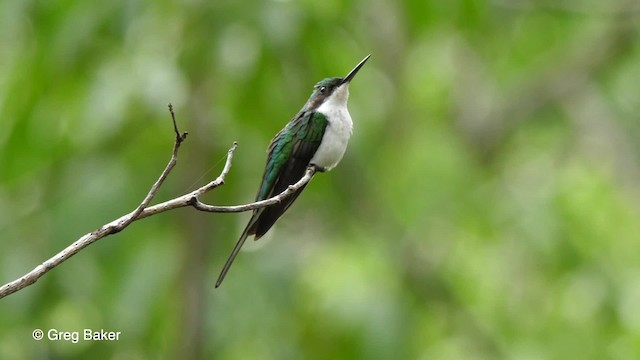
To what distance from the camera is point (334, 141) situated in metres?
3.71

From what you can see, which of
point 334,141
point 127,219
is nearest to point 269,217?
point 334,141

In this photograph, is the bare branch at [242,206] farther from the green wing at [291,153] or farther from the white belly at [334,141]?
the green wing at [291,153]

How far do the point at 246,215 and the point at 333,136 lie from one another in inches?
129

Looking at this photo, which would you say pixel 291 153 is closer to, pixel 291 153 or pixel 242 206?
pixel 291 153

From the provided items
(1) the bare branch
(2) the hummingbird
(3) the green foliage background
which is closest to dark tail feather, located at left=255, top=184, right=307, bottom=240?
(1) the bare branch

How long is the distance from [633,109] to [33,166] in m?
8.22

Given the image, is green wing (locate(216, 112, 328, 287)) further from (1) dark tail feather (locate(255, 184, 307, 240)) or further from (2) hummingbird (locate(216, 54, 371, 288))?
(1) dark tail feather (locate(255, 184, 307, 240))

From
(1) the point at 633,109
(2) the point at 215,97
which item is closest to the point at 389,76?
(1) the point at 633,109

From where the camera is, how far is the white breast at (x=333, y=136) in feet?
11.9

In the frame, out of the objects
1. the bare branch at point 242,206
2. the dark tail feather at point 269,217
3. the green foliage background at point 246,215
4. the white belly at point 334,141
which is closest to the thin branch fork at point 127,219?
the bare branch at point 242,206

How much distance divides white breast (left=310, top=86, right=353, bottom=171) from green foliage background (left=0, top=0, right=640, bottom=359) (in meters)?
1.59

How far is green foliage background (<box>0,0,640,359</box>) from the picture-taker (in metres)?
6.27

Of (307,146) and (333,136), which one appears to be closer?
(333,136)

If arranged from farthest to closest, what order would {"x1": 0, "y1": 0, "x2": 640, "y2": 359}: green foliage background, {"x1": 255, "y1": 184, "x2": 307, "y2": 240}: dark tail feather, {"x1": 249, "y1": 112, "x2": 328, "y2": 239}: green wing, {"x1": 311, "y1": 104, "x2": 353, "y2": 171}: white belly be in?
1. {"x1": 0, "y1": 0, "x2": 640, "y2": 359}: green foliage background
2. {"x1": 249, "y1": 112, "x2": 328, "y2": 239}: green wing
3. {"x1": 311, "y1": 104, "x2": 353, "y2": 171}: white belly
4. {"x1": 255, "y1": 184, "x2": 307, "y2": 240}: dark tail feather
